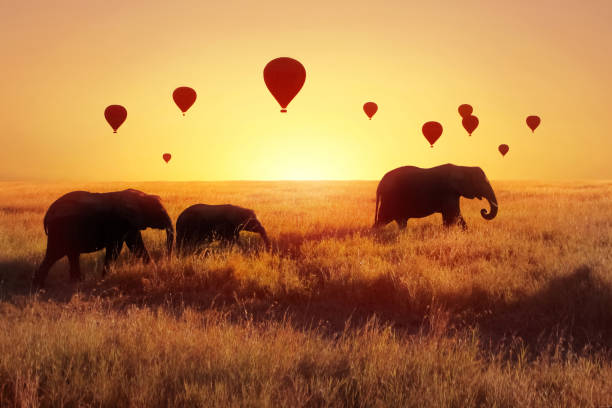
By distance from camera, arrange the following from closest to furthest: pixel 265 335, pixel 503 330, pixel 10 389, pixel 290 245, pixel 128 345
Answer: pixel 10 389, pixel 128 345, pixel 265 335, pixel 503 330, pixel 290 245

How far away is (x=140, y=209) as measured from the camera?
9.47 m

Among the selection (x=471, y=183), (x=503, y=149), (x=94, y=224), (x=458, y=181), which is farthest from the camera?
(x=503, y=149)

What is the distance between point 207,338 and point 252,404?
57.9 inches

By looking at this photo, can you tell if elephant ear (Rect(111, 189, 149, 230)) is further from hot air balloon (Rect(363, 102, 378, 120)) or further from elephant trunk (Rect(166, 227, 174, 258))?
hot air balloon (Rect(363, 102, 378, 120))

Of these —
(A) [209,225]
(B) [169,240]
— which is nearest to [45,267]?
(B) [169,240]

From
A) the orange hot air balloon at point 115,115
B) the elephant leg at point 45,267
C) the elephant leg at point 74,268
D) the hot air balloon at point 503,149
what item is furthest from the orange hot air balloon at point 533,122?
the elephant leg at point 45,267

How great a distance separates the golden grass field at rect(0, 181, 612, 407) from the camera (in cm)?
397

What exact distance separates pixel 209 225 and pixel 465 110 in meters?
27.6

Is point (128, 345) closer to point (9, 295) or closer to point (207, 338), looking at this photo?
point (207, 338)

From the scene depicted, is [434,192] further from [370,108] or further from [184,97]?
[370,108]

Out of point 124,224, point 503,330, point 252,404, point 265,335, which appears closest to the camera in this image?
point 252,404

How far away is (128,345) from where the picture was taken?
4.75 m

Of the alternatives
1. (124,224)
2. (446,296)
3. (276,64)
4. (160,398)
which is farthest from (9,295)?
(276,64)

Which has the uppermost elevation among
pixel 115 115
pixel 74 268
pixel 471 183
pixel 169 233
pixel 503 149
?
pixel 503 149
